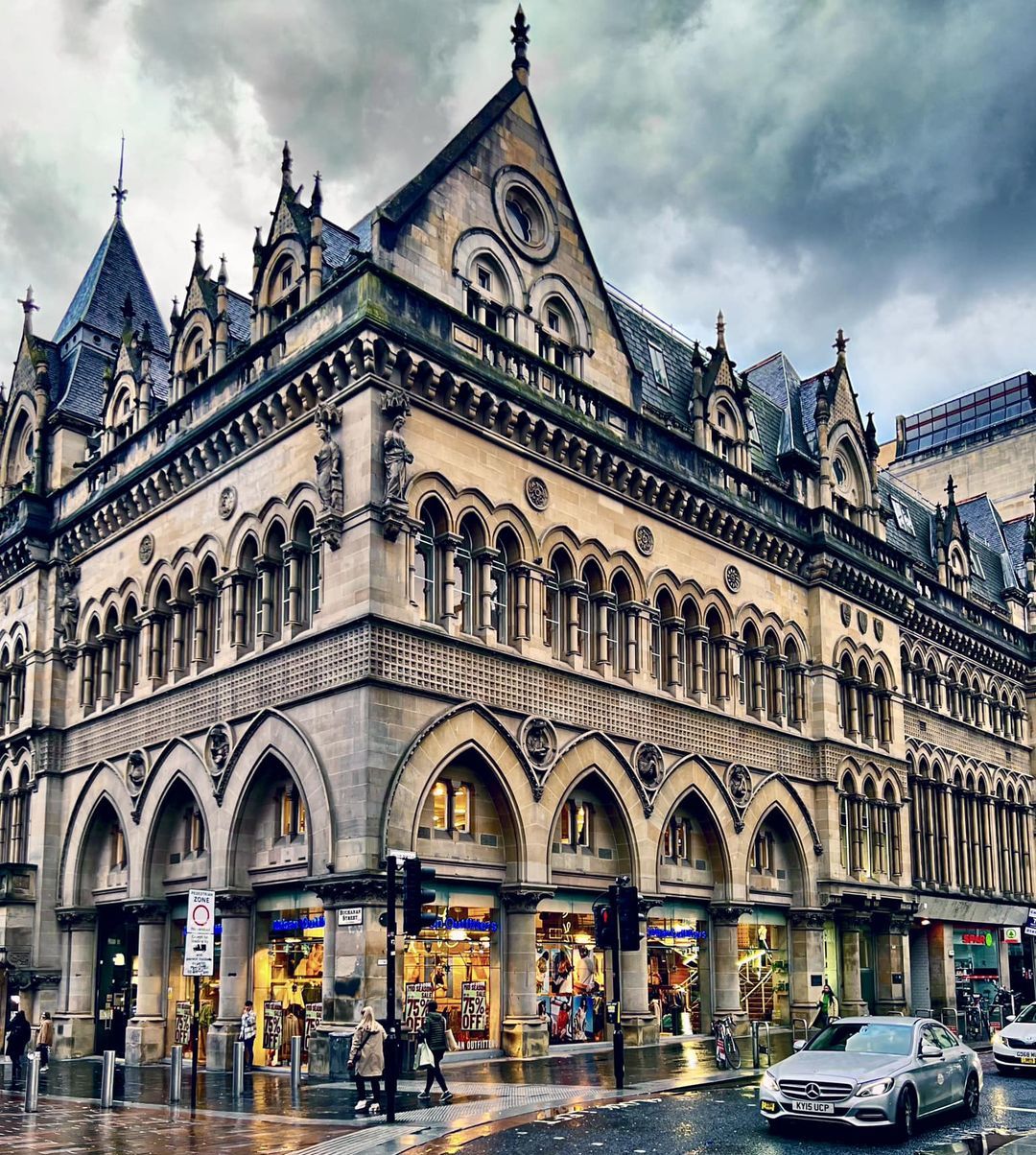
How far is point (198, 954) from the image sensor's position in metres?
20.9

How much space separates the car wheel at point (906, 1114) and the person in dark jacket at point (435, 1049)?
24.2 ft

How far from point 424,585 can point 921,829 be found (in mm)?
26965

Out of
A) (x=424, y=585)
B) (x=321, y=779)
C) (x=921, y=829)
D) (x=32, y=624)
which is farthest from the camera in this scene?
(x=921, y=829)

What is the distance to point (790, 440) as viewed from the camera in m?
44.4

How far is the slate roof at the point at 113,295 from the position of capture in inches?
1786

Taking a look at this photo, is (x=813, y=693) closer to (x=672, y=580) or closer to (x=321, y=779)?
(x=672, y=580)

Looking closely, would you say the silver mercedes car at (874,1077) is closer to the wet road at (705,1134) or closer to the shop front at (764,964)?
the wet road at (705,1134)

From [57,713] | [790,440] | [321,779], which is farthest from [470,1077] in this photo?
[790,440]

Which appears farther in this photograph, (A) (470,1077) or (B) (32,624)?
(B) (32,624)

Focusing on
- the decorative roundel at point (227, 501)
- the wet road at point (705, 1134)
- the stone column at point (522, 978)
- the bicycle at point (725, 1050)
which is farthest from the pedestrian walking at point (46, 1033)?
the wet road at point (705, 1134)

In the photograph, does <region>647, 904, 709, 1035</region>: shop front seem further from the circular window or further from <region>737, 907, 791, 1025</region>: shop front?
the circular window

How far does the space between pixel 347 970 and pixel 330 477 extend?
9.92 meters

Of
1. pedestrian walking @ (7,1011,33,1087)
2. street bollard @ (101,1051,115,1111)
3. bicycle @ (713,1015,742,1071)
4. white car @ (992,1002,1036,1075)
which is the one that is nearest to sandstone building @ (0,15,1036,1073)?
pedestrian walking @ (7,1011,33,1087)

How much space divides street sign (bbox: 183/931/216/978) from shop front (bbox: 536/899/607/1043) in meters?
10.6
